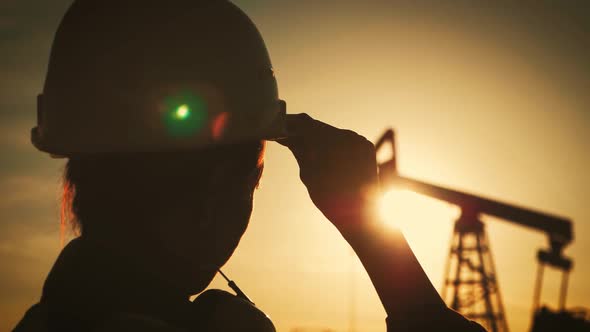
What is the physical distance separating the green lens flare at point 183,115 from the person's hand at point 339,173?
1.38 feet

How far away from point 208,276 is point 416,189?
32.0 metres

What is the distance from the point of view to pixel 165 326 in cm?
142

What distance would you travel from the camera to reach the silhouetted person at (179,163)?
1.79m

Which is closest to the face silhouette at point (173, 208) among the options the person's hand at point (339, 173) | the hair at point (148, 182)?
the hair at point (148, 182)

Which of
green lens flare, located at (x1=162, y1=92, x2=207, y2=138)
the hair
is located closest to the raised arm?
the hair

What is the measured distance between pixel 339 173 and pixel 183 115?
2.03ft

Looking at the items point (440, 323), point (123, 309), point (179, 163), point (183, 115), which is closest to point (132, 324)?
point (123, 309)

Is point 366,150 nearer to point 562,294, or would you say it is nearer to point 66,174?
point 66,174

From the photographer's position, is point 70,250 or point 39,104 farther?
point 39,104

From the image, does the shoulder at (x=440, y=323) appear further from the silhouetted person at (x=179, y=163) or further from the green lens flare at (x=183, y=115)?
the green lens flare at (x=183, y=115)

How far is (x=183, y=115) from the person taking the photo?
79.7 inches

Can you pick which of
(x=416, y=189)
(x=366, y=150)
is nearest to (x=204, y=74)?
(x=366, y=150)

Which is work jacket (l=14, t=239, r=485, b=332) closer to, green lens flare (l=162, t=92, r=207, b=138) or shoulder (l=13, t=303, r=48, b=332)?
shoulder (l=13, t=303, r=48, b=332)

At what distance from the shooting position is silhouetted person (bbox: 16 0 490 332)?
1.79 m
